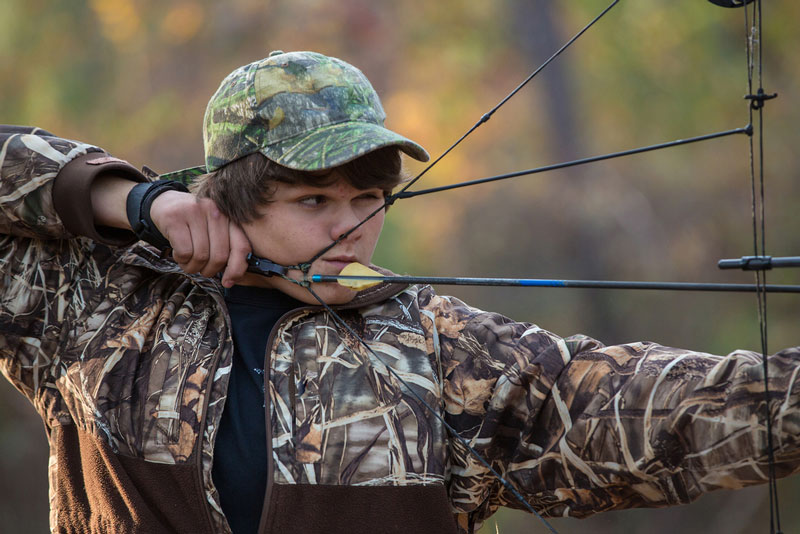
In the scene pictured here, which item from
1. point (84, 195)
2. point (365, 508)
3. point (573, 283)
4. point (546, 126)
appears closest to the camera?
point (573, 283)

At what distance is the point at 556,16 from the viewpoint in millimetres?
5875

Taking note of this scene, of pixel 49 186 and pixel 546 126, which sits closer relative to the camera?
pixel 49 186

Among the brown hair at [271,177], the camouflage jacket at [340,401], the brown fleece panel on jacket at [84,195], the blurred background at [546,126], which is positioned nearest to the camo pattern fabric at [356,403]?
the camouflage jacket at [340,401]

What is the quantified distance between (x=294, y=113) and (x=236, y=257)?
27cm

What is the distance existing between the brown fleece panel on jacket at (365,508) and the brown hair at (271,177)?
0.49 meters

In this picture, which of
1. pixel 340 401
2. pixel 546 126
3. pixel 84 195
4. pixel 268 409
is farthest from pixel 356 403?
pixel 546 126

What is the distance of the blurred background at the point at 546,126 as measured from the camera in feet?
17.7

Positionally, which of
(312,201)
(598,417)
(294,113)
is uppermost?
(294,113)

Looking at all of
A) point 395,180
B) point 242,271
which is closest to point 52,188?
point 242,271

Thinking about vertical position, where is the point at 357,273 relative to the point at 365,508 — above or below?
above

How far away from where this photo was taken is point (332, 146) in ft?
4.62

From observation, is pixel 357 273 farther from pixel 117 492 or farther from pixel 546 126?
pixel 546 126

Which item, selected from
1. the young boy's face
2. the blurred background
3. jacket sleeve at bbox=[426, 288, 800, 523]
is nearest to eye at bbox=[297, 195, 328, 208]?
the young boy's face

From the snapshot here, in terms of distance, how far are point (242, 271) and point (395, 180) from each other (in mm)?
314
